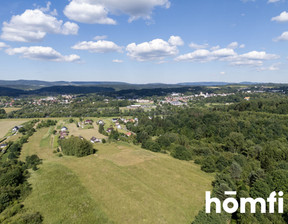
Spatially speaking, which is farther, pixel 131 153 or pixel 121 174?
pixel 131 153

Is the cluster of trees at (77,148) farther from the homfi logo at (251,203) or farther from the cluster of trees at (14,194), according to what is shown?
the homfi logo at (251,203)

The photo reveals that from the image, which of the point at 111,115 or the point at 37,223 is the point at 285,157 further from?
the point at 111,115

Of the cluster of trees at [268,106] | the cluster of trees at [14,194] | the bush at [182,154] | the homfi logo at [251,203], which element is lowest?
the bush at [182,154]

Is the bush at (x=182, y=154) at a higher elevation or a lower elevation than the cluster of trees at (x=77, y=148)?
lower

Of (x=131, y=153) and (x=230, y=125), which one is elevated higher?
(x=230, y=125)

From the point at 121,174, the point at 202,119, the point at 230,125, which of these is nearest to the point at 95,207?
the point at 121,174

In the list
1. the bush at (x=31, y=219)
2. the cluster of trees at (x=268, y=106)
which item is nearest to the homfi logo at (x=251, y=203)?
the bush at (x=31, y=219)

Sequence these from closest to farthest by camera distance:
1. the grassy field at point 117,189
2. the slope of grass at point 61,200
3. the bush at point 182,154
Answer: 1. the slope of grass at point 61,200
2. the grassy field at point 117,189
3. the bush at point 182,154
